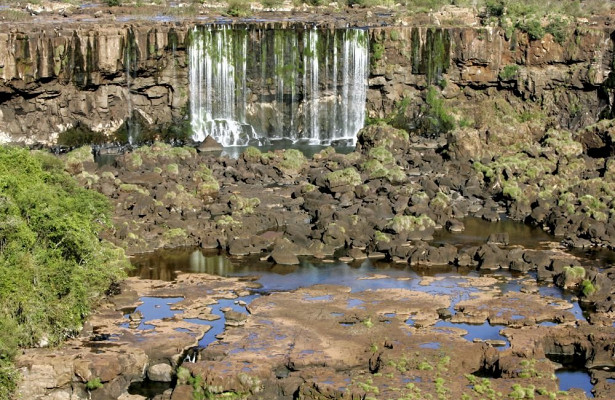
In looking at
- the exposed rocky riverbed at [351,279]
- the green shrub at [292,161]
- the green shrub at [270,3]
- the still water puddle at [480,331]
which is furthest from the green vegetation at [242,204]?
the green shrub at [270,3]

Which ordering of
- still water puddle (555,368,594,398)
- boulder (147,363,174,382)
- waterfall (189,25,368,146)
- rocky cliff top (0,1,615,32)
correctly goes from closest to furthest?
still water puddle (555,368,594,398), boulder (147,363,174,382), waterfall (189,25,368,146), rocky cliff top (0,1,615,32)

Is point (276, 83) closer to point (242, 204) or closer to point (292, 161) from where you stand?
point (292, 161)

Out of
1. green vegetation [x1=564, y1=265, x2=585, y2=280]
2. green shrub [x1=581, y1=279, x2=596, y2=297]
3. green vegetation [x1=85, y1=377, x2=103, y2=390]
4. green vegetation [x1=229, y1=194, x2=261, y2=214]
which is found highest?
green vegetation [x1=229, y1=194, x2=261, y2=214]

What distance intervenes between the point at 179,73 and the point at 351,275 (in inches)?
1350

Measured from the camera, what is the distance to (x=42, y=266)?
38688mm

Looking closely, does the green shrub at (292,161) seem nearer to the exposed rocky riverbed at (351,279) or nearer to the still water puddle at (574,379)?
the exposed rocky riverbed at (351,279)

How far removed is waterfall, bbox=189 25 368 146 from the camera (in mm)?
80250

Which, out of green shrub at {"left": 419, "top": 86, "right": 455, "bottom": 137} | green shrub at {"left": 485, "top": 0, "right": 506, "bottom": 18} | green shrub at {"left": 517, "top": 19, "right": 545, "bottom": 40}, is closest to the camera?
green shrub at {"left": 419, "top": 86, "right": 455, "bottom": 137}

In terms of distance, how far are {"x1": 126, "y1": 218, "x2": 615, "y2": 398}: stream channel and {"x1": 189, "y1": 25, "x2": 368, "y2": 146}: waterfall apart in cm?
2719

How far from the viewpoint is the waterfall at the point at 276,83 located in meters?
80.2

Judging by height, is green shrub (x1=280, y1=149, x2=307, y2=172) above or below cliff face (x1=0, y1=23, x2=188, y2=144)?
below

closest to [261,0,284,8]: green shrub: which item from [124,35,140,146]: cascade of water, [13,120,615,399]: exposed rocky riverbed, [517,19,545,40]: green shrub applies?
[124,35,140,146]: cascade of water

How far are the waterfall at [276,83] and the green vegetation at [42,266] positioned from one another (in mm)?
36913

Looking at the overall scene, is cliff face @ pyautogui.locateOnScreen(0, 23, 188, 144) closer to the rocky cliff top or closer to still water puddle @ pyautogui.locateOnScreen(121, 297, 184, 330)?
the rocky cliff top
